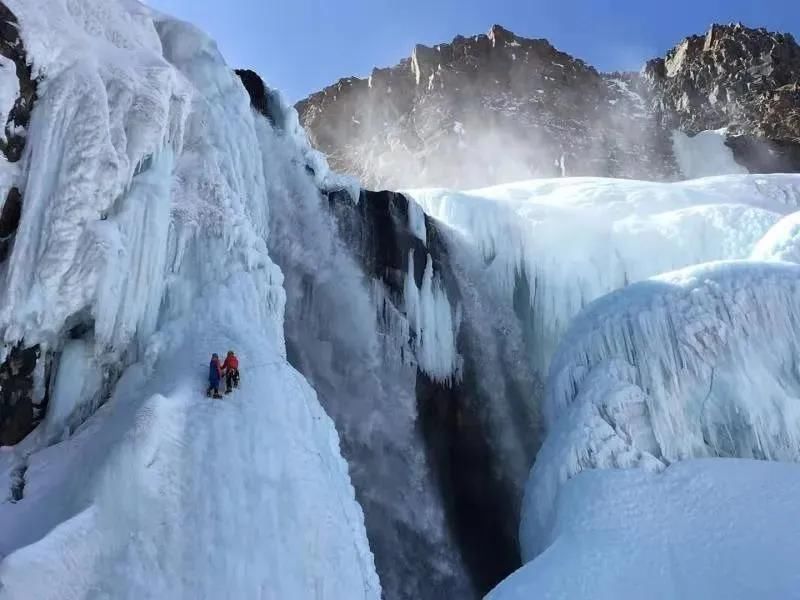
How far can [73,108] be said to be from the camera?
29.6ft

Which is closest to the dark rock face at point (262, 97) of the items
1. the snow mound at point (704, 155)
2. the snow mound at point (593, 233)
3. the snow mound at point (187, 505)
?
the snow mound at point (593, 233)

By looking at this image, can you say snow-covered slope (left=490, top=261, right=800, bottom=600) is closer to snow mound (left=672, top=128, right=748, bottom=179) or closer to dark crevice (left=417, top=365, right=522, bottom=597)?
dark crevice (left=417, top=365, right=522, bottom=597)

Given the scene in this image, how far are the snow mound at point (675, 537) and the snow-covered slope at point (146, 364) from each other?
2.50 m

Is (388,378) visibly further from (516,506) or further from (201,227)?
(201,227)

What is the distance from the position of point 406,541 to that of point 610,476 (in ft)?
13.7

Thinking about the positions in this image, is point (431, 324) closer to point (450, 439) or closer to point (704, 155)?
point (450, 439)

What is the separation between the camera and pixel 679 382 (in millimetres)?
11406

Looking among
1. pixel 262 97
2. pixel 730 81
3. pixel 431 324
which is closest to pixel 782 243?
pixel 431 324

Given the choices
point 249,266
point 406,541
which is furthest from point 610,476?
point 249,266

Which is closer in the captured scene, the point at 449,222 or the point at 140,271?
the point at 140,271

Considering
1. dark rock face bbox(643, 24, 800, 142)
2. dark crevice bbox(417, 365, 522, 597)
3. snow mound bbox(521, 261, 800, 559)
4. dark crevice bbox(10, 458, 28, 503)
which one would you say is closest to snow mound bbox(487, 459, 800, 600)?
snow mound bbox(521, 261, 800, 559)

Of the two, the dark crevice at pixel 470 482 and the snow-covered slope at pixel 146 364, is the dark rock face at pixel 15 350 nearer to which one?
the snow-covered slope at pixel 146 364

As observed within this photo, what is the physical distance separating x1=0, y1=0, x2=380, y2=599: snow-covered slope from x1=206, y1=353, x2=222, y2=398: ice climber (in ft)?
0.54

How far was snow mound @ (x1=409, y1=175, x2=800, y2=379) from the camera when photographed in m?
16.3
